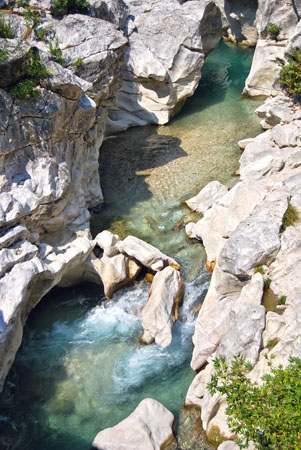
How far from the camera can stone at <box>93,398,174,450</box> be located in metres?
12.3

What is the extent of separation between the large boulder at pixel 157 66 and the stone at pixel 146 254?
1184 cm

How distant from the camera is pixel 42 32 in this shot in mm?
20125

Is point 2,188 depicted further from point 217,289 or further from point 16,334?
point 217,289

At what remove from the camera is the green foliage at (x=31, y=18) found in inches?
789

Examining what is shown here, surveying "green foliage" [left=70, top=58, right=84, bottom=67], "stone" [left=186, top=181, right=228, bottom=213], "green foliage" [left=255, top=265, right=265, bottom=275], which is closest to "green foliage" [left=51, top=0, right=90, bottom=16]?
"green foliage" [left=70, top=58, right=84, bottom=67]

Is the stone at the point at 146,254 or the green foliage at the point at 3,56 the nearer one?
the green foliage at the point at 3,56

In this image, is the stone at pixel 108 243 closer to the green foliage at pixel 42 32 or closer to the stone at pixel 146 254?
the stone at pixel 146 254

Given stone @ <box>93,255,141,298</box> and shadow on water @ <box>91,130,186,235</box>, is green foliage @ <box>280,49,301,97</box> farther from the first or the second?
stone @ <box>93,255,141,298</box>

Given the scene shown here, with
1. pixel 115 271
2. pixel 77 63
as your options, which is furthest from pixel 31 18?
pixel 115 271

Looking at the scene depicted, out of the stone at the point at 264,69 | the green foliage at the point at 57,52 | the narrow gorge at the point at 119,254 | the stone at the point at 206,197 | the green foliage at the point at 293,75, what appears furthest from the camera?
the stone at the point at 264,69

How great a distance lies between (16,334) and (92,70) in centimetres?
1233

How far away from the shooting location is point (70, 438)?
13.2 m

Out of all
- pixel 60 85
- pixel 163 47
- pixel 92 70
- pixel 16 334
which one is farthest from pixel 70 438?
pixel 163 47

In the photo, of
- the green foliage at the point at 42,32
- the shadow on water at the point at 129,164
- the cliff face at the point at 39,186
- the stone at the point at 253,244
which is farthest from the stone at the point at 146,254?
the green foliage at the point at 42,32
